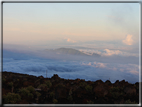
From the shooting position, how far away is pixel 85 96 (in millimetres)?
12211

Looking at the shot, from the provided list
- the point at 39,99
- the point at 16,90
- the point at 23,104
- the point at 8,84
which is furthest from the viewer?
the point at 8,84

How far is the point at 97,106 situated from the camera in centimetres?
1009

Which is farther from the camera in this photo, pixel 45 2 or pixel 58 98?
pixel 58 98

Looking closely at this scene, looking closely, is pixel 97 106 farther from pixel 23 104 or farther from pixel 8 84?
pixel 8 84

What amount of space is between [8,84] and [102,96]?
909cm

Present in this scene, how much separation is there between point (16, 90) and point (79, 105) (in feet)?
20.2

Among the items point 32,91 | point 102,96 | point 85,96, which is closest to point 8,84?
point 32,91

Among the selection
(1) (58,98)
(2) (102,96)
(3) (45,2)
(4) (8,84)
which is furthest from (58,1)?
(4) (8,84)

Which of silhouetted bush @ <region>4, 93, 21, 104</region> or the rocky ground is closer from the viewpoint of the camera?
silhouetted bush @ <region>4, 93, 21, 104</region>

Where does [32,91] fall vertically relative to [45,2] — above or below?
below

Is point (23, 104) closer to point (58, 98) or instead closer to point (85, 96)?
point (58, 98)

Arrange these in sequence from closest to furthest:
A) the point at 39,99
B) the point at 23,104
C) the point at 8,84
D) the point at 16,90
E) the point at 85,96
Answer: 1. the point at 23,104
2. the point at 39,99
3. the point at 85,96
4. the point at 16,90
5. the point at 8,84

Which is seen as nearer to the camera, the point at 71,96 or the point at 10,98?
the point at 10,98

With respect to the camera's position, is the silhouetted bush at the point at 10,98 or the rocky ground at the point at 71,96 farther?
the rocky ground at the point at 71,96
